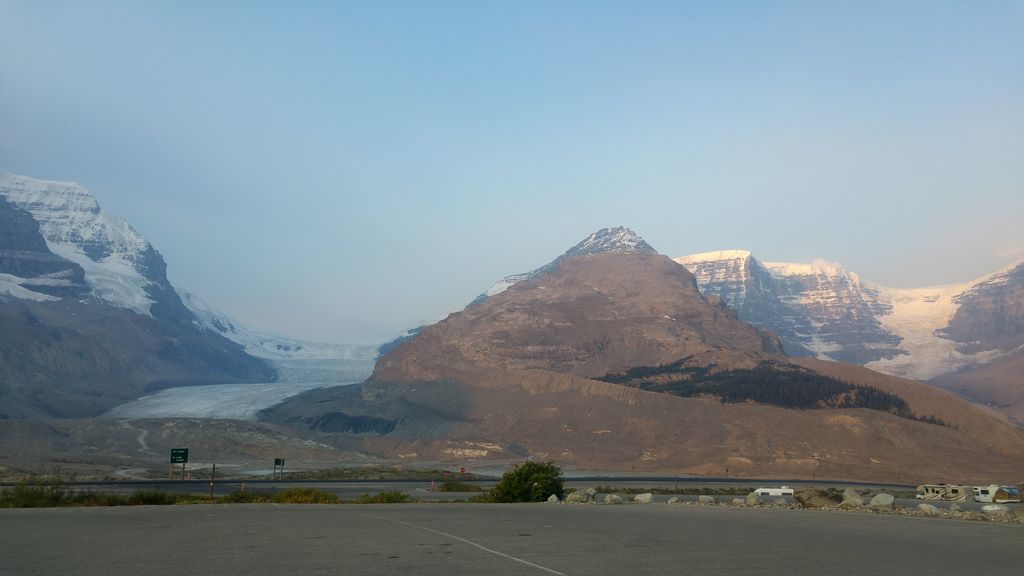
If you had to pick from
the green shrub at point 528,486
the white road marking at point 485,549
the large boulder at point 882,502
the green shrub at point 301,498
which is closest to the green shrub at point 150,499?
the green shrub at point 301,498

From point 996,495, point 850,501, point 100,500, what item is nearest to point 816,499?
point 850,501

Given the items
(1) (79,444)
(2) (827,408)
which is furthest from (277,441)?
(2) (827,408)

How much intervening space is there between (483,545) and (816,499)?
103 feet

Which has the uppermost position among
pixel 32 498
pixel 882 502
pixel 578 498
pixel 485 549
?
pixel 485 549

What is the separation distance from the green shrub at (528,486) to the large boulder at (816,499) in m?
13.3

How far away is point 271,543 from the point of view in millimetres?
19938

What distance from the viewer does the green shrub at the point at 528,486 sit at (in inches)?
1948

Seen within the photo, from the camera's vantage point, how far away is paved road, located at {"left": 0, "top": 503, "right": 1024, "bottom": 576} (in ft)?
53.4

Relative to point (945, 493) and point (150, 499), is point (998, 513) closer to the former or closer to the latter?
point (150, 499)

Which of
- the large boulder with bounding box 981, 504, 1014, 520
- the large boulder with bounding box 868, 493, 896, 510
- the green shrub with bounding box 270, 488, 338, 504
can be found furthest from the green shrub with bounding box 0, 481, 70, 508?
the large boulder with bounding box 981, 504, 1014, 520

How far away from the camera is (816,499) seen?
4578 cm

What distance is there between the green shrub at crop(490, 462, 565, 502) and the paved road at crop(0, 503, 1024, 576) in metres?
18.9

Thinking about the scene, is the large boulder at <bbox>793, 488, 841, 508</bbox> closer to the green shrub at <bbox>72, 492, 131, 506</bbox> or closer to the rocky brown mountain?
the green shrub at <bbox>72, 492, 131, 506</bbox>

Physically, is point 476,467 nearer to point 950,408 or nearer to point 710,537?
point 950,408
